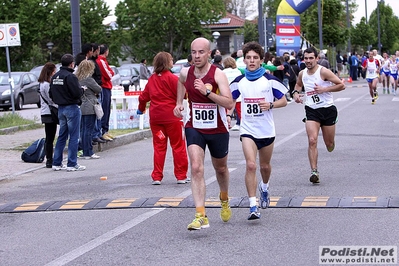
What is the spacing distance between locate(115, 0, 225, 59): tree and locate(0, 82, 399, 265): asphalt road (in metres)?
52.1

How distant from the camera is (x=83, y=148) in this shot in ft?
49.9

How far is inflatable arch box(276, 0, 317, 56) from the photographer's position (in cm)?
4275

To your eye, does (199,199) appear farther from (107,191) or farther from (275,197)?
(107,191)

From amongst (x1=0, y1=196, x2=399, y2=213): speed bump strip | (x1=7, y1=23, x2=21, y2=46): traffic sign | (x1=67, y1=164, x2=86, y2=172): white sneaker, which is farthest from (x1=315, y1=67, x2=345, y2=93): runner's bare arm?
(x1=7, y1=23, x2=21, y2=46): traffic sign

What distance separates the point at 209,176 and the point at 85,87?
363 cm

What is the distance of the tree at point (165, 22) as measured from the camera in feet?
214

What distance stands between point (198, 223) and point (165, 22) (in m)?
59.0

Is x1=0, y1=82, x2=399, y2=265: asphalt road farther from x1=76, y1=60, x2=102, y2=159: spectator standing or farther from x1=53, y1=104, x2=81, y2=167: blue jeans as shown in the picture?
x1=76, y1=60, x2=102, y2=159: spectator standing

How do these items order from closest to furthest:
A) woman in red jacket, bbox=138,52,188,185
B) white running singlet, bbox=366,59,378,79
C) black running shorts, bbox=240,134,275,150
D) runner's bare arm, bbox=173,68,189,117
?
runner's bare arm, bbox=173,68,189,117, black running shorts, bbox=240,134,275,150, woman in red jacket, bbox=138,52,188,185, white running singlet, bbox=366,59,378,79

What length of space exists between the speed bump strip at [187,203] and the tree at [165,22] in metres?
55.5

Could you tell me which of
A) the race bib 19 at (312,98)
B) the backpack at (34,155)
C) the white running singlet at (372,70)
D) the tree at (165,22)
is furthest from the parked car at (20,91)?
the tree at (165,22)

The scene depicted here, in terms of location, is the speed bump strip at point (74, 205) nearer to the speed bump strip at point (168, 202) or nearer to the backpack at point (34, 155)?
the speed bump strip at point (168, 202)

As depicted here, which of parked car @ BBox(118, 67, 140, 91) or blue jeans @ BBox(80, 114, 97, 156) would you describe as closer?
blue jeans @ BBox(80, 114, 97, 156)

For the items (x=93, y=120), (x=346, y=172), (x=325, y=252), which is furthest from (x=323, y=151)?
(x=325, y=252)
